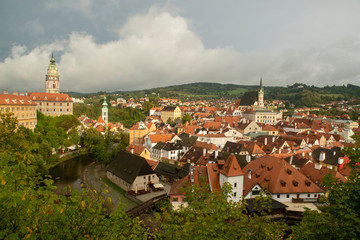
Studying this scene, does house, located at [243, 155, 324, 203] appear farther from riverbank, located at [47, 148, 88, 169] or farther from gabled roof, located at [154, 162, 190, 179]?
riverbank, located at [47, 148, 88, 169]

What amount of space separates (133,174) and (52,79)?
6544 centimetres

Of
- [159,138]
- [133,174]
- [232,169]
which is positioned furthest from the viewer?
[159,138]

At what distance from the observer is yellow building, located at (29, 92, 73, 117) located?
211 feet

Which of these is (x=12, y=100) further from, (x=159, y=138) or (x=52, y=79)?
(x=52, y=79)

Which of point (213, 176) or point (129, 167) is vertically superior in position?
point (213, 176)

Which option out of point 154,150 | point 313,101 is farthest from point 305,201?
point 313,101

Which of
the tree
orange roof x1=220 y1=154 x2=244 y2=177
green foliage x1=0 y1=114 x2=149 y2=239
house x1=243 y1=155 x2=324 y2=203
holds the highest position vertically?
green foliage x1=0 y1=114 x2=149 y2=239

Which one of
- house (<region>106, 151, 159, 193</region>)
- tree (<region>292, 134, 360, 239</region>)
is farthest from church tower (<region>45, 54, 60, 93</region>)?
tree (<region>292, 134, 360, 239</region>)

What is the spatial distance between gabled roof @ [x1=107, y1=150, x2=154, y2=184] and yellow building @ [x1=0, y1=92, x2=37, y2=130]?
23955 millimetres

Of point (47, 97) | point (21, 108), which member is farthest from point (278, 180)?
point (47, 97)

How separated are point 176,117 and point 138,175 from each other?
71392 mm

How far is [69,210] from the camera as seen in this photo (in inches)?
222

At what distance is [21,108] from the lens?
156 ft

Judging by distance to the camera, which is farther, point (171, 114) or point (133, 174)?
point (171, 114)
